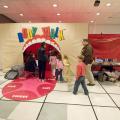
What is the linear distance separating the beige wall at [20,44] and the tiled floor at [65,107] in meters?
2.14

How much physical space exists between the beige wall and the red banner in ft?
1.95

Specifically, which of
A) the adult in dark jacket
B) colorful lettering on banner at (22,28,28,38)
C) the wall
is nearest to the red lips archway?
colorful lettering on banner at (22,28,28,38)

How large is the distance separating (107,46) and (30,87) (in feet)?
11.0

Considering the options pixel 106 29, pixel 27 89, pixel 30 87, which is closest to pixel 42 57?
pixel 30 87

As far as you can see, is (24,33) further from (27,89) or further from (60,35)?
(27,89)

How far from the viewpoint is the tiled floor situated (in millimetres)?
2861

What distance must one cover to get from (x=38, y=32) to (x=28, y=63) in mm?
1336

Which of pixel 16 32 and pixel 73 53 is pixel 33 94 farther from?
pixel 16 32

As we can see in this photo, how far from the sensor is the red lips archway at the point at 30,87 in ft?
12.7

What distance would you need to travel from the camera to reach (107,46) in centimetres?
584

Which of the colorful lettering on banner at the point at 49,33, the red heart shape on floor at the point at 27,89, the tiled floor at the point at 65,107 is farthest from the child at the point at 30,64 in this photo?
the tiled floor at the point at 65,107

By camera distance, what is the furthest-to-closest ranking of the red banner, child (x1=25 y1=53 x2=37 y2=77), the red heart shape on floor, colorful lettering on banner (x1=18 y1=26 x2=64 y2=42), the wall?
the wall, colorful lettering on banner (x1=18 y1=26 x2=64 y2=42), the red banner, child (x1=25 y1=53 x2=37 y2=77), the red heart shape on floor

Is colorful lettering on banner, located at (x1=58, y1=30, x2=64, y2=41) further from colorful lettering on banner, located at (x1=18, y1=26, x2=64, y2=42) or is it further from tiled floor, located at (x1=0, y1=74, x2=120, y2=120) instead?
tiled floor, located at (x1=0, y1=74, x2=120, y2=120)

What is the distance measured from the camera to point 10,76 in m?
5.50
